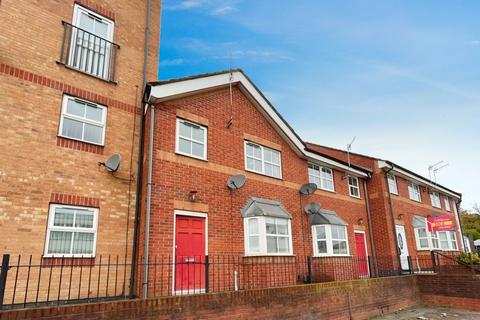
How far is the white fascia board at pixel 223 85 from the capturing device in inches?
359

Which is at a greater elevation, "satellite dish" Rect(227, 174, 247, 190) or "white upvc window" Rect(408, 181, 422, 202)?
"white upvc window" Rect(408, 181, 422, 202)

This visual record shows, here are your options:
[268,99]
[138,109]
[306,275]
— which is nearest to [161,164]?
[138,109]

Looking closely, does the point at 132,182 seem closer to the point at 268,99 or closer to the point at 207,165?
the point at 207,165

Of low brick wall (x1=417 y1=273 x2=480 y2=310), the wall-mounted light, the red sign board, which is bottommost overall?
low brick wall (x1=417 y1=273 x2=480 y2=310)

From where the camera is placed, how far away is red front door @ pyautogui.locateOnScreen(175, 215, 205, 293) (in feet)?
27.7

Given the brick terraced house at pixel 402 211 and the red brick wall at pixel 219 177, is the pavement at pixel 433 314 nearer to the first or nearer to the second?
the red brick wall at pixel 219 177

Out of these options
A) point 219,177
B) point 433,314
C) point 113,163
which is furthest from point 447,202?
point 113,163

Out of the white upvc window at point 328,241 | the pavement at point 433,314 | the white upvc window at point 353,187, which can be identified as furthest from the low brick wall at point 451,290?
the white upvc window at point 353,187

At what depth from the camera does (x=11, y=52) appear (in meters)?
7.88

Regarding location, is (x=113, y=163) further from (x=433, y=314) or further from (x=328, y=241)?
(x=433, y=314)

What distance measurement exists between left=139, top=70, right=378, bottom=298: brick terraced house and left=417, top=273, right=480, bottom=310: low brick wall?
244 cm

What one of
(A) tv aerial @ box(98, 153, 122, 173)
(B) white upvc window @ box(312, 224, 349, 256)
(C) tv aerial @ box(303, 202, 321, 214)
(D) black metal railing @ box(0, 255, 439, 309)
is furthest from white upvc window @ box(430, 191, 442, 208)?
(A) tv aerial @ box(98, 153, 122, 173)

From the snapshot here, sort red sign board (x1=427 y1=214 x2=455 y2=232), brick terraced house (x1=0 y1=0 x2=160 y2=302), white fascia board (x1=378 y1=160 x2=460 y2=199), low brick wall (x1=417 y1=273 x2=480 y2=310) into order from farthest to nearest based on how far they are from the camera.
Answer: white fascia board (x1=378 y1=160 x2=460 y2=199) → red sign board (x1=427 y1=214 x2=455 y2=232) → low brick wall (x1=417 y1=273 x2=480 y2=310) → brick terraced house (x1=0 y1=0 x2=160 y2=302)

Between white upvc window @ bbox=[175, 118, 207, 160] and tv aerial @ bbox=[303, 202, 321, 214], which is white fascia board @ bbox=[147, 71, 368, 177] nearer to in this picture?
A: white upvc window @ bbox=[175, 118, 207, 160]
